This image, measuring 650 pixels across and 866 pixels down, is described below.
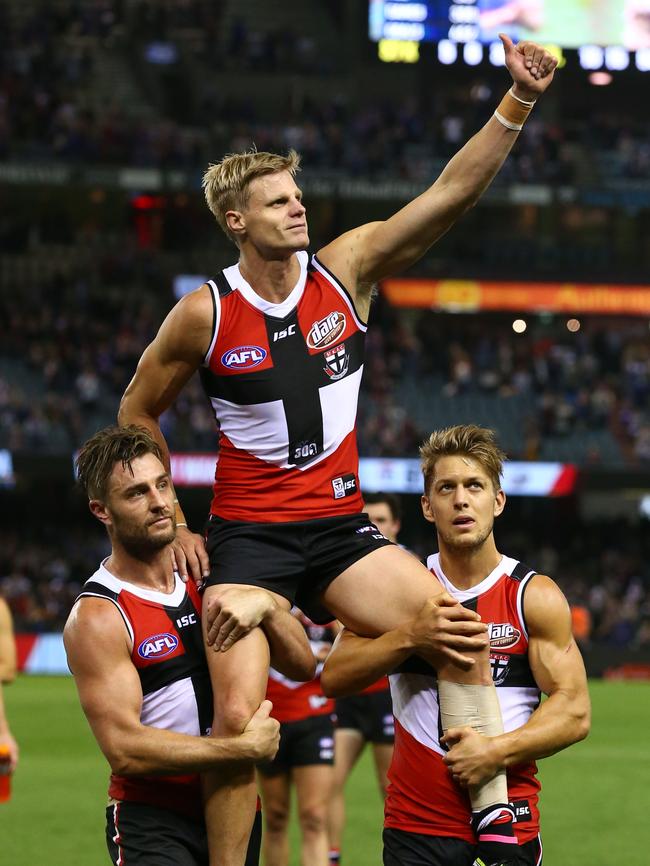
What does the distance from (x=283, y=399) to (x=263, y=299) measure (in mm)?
390

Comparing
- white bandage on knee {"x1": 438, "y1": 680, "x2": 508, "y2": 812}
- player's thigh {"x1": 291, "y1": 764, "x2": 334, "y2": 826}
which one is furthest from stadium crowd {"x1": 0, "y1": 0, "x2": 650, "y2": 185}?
white bandage on knee {"x1": 438, "y1": 680, "x2": 508, "y2": 812}

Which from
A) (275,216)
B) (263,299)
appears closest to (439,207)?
(275,216)

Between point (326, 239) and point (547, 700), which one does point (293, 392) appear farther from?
point (326, 239)

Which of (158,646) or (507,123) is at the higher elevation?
(507,123)

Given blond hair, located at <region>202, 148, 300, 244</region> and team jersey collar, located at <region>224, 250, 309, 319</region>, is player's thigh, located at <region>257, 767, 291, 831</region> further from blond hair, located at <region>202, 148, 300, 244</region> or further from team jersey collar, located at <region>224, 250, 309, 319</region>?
blond hair, located at <region>202, 148, 300, 244</region>

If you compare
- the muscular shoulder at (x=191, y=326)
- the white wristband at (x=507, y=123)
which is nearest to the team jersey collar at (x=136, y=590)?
the muscular shoulder at (x=191, y=326)

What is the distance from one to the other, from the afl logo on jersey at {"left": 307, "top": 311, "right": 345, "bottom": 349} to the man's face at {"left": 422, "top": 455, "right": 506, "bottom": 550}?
0.61 metres

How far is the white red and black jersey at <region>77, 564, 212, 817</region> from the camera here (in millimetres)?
4828

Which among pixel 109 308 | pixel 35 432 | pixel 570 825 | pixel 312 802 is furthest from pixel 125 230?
pixel 312 802

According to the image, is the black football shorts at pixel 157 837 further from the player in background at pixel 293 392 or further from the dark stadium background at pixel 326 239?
the dark stadium background at pixel 326 239

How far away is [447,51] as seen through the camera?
30938 millimetres

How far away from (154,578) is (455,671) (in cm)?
114

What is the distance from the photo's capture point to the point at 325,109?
32781 millimetres

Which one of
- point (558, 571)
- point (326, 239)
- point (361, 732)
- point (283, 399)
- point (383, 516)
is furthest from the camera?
point (326, 239)
